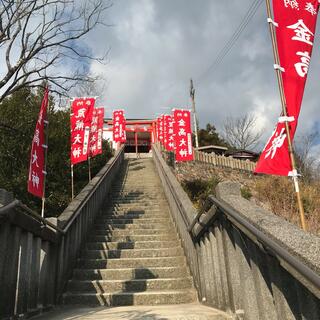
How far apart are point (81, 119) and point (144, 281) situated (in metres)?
7.07

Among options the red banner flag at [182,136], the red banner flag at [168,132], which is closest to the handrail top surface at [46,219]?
the red banner flag at [182,136]

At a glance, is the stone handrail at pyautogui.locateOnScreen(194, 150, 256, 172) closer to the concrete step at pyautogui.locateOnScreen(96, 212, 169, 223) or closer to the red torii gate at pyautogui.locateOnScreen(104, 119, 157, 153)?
the red torii gate at pyautogui.locateOnScreen(104, 119, 157, 153)

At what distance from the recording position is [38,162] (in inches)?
237

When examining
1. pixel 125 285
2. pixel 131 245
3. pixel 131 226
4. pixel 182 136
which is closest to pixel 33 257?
pixel 125 285

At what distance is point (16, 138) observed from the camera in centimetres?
1161

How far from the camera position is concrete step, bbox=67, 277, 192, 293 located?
5.46 metres

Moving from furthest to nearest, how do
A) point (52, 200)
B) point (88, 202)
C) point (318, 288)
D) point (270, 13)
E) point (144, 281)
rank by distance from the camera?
point (52, 200) < point (88, 202) < point (144, 281) < point (270, 13) < point (318, 288)

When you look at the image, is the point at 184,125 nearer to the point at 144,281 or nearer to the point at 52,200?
the point at 52,200

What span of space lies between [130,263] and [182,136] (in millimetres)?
13227

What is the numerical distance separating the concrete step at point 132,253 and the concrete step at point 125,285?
0.93 m

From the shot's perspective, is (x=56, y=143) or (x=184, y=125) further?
(x=184, y=125)

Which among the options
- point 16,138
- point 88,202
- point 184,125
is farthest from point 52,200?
point 184,125

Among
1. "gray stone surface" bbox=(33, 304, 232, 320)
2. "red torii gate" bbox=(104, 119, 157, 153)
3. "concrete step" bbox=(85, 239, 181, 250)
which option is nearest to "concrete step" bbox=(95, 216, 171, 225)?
"concrete step" bbox=(85, 239, 181, 250)

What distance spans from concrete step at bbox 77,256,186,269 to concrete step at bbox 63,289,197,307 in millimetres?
922
